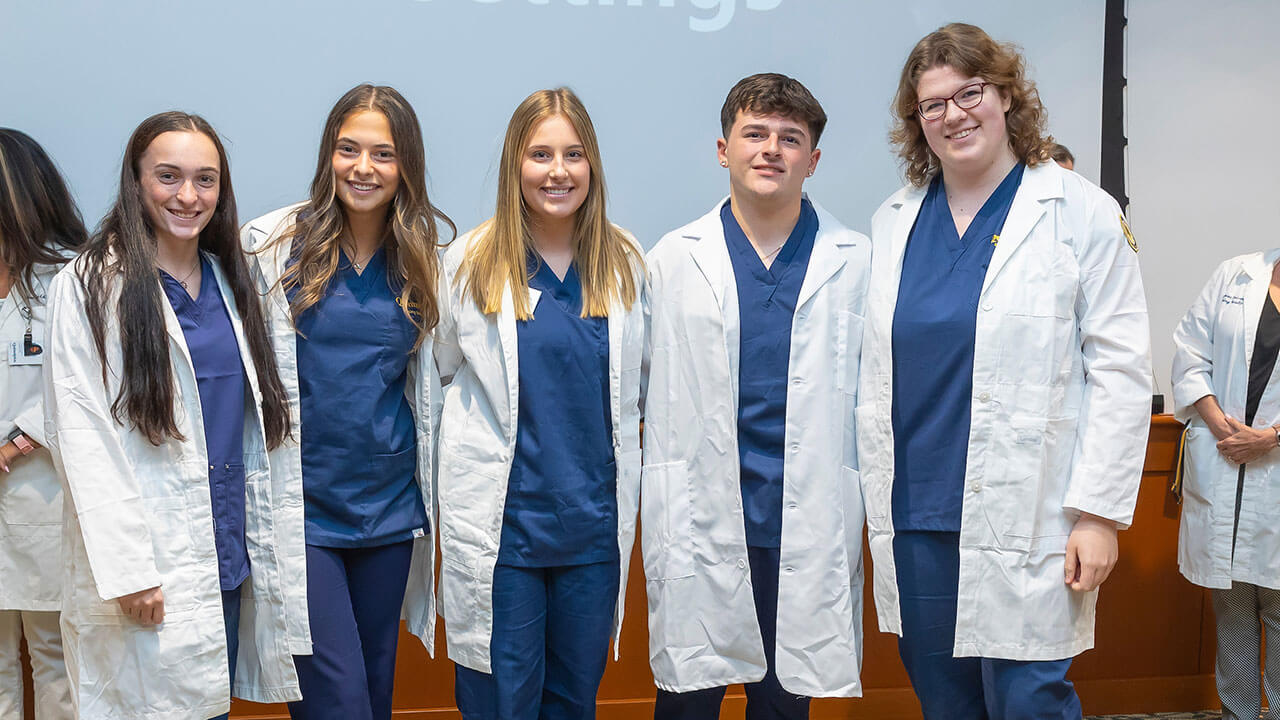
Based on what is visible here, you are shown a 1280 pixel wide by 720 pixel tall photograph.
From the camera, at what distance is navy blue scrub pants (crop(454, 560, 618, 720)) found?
183cm

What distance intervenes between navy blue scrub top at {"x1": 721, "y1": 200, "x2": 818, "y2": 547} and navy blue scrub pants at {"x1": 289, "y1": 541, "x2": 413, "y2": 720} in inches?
28.3

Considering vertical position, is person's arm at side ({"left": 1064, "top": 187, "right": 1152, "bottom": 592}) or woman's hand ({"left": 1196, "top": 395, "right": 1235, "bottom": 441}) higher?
person's arm at side ({"left": 1064, "top": 187, "right": 1152, "bottom": 592})

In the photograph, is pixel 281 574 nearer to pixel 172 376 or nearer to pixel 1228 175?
pixel 172 376

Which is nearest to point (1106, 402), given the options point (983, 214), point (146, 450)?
point (983, 214)

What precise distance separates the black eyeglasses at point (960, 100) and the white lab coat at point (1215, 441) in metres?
1.56

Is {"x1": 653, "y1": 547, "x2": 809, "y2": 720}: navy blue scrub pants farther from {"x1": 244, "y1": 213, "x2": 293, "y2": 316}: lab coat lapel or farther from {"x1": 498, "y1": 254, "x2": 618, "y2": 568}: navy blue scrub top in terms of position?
{"x1": 244, "y1": 213, "x2": 293, "y2": 316}: lab coat lapel

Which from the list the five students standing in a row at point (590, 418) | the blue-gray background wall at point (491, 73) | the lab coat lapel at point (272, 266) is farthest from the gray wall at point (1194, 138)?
the lab coat lapel at point (272, 266)

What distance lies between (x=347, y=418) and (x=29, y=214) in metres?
1.11

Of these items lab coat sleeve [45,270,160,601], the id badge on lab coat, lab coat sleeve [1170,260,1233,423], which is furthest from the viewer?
lab coat sleeve [1170,260,1233,423]

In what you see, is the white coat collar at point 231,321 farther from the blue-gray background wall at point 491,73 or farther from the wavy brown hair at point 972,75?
the wavy brown hair at point 972,75

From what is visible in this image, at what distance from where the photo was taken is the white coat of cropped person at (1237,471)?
2.72 metres

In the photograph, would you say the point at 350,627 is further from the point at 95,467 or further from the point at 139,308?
the point at 139,308

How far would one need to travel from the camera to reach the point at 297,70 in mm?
2936

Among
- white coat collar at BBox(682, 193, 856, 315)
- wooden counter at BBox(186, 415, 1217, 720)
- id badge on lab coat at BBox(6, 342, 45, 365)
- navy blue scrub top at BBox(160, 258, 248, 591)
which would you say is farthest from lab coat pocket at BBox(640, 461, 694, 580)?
id badge on lab coat at BBox(6, 342, 45, 365)
